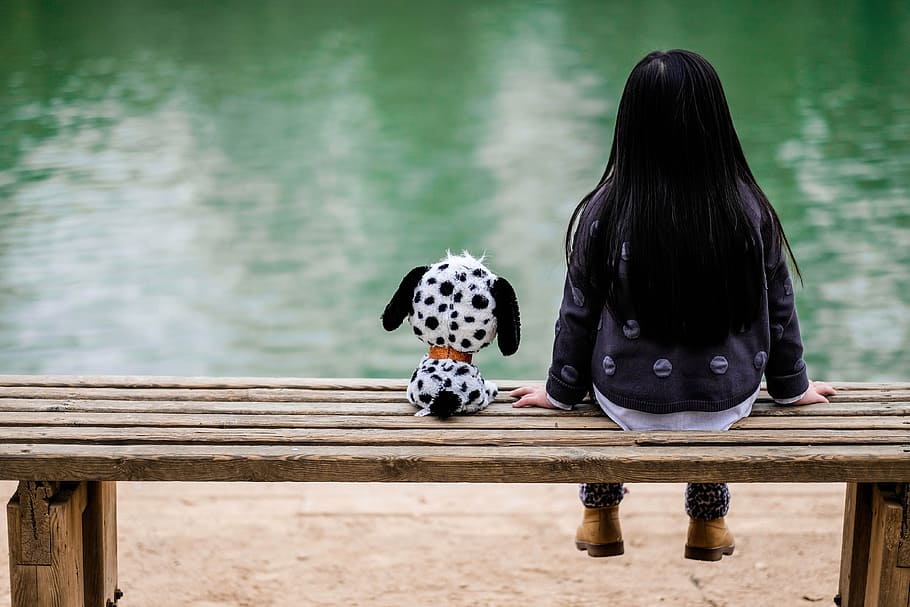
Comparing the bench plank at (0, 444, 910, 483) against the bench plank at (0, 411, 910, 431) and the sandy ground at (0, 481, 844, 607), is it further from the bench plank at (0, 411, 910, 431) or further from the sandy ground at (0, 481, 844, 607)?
the sandy ground at (0, 481, 844, 607)

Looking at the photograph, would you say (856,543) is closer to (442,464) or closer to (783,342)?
(783,342)

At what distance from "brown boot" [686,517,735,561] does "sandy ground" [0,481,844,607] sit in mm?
401

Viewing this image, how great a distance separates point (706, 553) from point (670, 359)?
0.48m

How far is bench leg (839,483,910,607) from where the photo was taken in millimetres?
2193

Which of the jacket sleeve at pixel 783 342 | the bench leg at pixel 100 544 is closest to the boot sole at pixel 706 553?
the jacket sleeve at pixel 783 342

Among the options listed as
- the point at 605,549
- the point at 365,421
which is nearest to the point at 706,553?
the point at 605,549

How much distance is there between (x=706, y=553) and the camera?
2.49 meters

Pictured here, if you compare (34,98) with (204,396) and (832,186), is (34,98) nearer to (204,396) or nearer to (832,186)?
(832,186)

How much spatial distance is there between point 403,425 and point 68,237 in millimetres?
4950

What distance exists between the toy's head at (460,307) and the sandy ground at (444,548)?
0.77m

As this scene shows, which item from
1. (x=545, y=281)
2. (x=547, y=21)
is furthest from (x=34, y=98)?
(x=547, y=21)

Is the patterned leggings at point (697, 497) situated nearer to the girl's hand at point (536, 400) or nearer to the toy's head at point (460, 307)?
the girl's hand at point (536, 400)

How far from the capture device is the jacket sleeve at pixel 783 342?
2336mm

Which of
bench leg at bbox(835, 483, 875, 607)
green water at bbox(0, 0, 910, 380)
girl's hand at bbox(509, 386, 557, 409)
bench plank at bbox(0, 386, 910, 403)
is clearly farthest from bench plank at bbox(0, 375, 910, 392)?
green water at bbox(0, 0, 910, 380)
